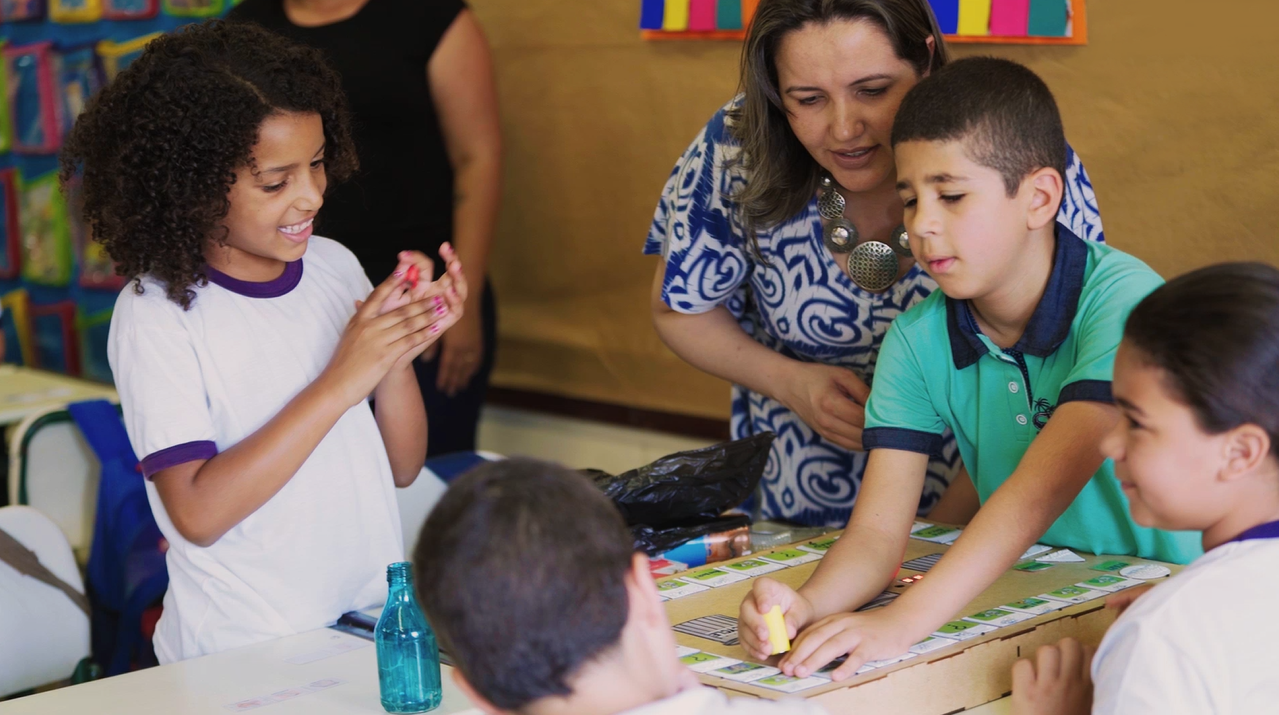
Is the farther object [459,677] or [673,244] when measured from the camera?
[673,244]

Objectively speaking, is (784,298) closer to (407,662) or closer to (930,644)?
(930,644)

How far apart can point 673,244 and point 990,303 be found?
62 cm

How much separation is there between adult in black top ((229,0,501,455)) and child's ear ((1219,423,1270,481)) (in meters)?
1.95

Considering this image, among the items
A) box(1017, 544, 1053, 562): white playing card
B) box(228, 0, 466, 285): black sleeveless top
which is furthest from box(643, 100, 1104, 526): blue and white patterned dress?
box(228, 0, 466, 285): black sleeveless top

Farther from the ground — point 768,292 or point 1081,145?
point 1081,145

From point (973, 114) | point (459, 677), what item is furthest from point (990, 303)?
point (459, 677)

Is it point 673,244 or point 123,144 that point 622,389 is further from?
point 123,144

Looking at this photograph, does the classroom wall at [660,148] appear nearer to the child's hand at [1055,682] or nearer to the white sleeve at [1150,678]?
the child's hand at [1055,682]

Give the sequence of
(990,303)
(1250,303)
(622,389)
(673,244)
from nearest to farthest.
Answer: (1250,303) < (990,303) < (673,244) < (622,389)

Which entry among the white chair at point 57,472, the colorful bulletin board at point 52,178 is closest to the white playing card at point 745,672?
the white chair at point 57,472

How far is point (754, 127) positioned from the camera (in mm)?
1961

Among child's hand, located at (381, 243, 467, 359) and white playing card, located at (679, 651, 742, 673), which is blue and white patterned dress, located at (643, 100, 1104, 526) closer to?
child's hand, located at (381, 243, 467, 359)

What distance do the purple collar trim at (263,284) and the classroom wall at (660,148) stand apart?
140cm

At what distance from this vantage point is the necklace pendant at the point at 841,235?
1.95 meters
